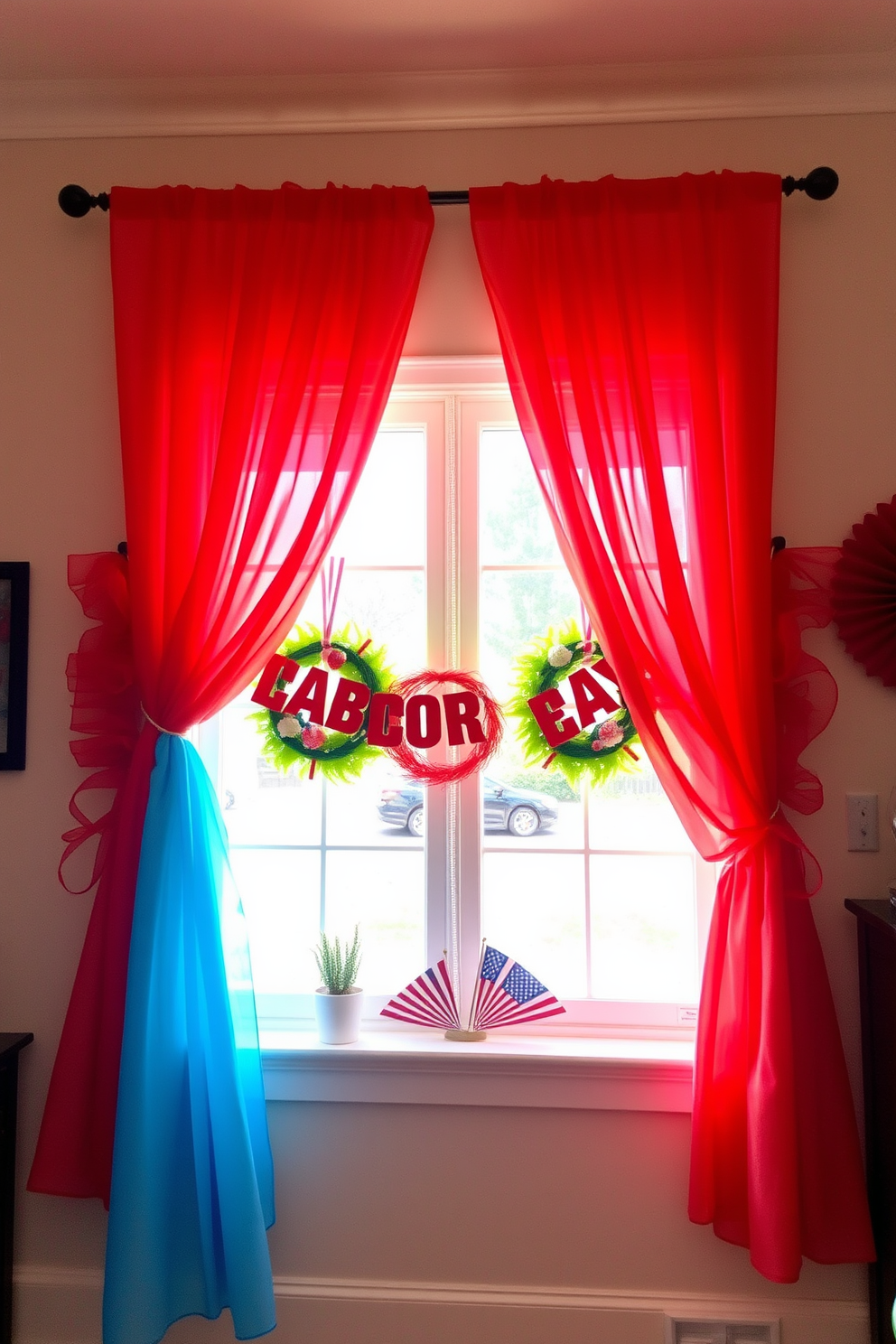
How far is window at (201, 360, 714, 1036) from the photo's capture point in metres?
1.95

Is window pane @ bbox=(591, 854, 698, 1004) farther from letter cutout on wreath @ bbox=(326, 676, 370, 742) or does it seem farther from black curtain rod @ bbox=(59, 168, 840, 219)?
black curtain rod @ bbox=(59, 168, 840, 219)

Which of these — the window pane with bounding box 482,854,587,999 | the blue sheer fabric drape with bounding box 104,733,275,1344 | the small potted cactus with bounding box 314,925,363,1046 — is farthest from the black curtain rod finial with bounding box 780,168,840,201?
the small potted cactus with bounding box 314,925,363,1046

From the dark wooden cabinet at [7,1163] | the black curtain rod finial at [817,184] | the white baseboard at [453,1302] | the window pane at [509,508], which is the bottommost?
the white baseboard at [453,1302]

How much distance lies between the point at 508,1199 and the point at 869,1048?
0.83 meters

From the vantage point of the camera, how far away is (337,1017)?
6.13 ft

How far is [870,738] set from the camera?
6.03 ft

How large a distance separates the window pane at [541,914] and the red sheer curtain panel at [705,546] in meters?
0.33

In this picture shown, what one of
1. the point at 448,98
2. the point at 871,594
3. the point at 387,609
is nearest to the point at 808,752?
the point at 871,594

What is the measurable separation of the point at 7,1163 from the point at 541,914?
4.14 feet

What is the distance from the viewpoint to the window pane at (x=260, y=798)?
2020mm

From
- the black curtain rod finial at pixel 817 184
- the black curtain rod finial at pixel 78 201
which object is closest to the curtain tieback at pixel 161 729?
the black curtain rod finial at pixel 78 201

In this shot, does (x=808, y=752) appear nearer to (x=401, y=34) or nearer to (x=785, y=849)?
(x=785, y=849)

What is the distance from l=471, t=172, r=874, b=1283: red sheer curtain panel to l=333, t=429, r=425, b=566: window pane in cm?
34

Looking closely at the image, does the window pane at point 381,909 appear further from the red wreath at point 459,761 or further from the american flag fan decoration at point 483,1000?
A: the red wreath at point 459,761
